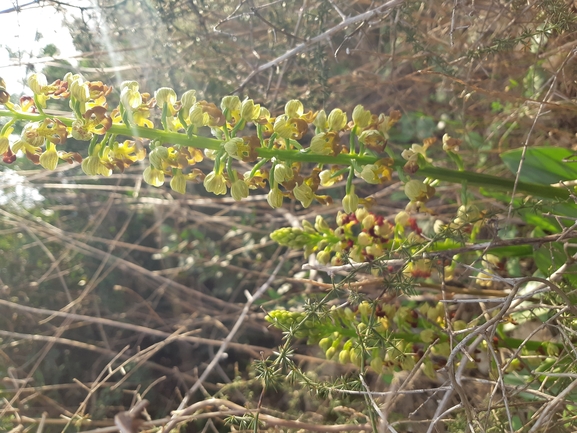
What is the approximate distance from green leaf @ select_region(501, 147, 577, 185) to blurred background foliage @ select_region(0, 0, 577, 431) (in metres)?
0.34

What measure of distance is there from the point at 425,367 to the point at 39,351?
254cm

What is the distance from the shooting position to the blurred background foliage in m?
2.23

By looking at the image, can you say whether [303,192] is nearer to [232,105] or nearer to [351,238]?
[232,105]

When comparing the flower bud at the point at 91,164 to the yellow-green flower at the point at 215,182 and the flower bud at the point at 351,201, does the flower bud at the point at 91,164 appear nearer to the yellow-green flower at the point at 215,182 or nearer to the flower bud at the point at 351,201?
the yellow-green flower at the point at 215,182

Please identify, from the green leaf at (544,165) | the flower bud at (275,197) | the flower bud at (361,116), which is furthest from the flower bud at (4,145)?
the green leaf at (544,165)

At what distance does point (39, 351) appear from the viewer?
2965mm

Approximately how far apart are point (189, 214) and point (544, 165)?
7.16ft

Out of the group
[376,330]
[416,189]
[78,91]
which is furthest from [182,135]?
[376,330]

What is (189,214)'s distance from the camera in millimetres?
3143

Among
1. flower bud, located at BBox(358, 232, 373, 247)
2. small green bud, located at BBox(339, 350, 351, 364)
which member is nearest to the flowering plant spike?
flower bud, located at BBox(358, 232, 373, 247)

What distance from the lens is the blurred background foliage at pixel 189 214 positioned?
2.23 meters

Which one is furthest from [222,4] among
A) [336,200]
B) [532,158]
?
[532,158]

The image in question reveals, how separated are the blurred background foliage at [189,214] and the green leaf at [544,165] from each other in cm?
34

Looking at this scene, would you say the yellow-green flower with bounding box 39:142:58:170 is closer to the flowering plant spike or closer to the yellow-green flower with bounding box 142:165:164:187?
the flowering plant spike
